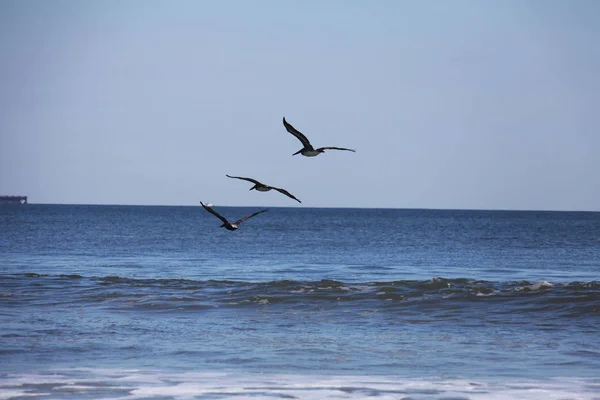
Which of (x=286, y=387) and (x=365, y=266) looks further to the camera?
(x=365, y=266)

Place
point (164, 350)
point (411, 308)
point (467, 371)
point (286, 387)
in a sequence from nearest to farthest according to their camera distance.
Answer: point (286, 387), point (467, 371), point (164, 350), point (411, 308)

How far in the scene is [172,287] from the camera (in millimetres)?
31266

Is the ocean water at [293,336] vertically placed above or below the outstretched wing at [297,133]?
below

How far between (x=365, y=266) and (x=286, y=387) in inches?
1267

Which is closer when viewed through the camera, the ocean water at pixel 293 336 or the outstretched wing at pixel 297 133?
the outstretched wing at pixel 297 133

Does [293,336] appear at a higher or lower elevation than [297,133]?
lower

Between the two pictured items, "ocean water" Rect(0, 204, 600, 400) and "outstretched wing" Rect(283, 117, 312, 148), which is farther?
"ocean water" Rect(0, 204, 600, 400)

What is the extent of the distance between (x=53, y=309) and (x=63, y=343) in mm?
6572

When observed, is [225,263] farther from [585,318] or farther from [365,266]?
[585,318]

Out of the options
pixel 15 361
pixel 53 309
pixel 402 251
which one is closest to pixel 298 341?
pixel 15 361

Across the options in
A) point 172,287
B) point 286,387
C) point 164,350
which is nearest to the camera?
point 286,387

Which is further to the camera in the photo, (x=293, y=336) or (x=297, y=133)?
(x=293, y=336)

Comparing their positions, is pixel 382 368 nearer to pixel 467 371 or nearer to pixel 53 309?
pixel 467 371

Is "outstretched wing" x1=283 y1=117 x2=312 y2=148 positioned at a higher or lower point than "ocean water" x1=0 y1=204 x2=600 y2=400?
higher
